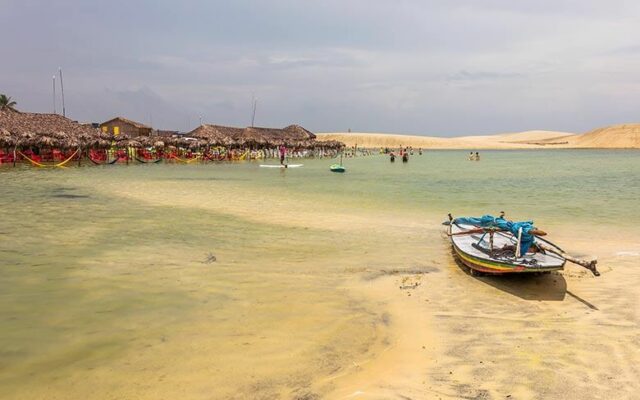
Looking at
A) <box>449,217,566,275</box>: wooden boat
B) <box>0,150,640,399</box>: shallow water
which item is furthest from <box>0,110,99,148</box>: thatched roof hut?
<box>449,217,566,275</box>: wooden boat

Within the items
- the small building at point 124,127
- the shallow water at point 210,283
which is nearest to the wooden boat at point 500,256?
the shallow water at point 210,283

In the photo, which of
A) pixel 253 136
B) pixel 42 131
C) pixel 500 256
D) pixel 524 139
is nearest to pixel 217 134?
pixel 253 136

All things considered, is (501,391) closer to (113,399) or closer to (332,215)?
(113,399)

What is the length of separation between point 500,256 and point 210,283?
476cm

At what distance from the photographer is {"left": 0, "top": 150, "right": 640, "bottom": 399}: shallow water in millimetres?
4953

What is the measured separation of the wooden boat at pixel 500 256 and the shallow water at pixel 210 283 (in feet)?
2.06

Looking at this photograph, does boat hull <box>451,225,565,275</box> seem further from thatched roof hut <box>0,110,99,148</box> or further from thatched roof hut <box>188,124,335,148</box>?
thatched roof hut <box>188,124,335,148</box>

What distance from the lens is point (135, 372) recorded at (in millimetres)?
4941

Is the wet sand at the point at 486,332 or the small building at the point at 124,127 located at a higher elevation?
the small building at the point at 124,127

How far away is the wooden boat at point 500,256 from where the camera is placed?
7449 mm

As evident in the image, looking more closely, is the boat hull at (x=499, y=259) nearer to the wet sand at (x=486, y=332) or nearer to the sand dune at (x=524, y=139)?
the wet sand at (x=486, y=332)

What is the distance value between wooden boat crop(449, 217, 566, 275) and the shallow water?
2.06ft

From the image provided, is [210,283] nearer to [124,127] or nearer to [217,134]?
[217,134]

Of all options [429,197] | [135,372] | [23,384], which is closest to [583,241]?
[429,197]
